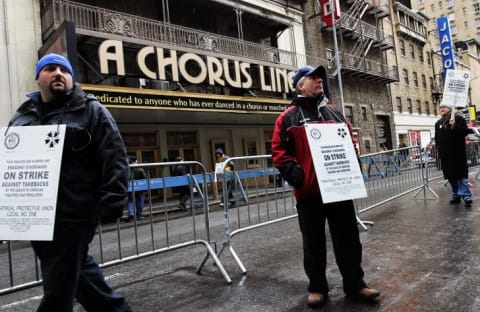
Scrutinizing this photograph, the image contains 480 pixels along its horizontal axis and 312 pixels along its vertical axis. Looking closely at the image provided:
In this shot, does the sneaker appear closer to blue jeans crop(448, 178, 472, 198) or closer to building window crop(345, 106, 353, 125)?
blue jeans crop(448, 178, 472, 198)

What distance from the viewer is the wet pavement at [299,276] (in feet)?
10.9

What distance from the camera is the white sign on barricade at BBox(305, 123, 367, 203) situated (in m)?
3.32

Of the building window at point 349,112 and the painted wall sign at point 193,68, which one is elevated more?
the painted wall sign at point 193,68

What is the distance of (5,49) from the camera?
40.7ft

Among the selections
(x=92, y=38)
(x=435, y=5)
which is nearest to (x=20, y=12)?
(x=92, y=38)

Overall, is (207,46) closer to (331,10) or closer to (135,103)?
(135,103)

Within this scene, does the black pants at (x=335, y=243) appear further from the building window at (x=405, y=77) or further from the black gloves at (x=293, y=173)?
the building window at (x=405, y=77)

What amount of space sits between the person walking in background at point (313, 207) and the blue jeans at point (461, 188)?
5.21 meters

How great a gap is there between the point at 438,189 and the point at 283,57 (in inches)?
497

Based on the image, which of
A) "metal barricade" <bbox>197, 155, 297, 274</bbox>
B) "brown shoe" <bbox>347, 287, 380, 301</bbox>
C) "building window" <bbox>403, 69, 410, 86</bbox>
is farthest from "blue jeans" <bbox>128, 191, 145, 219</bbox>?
"building window" <bbox>403, 69, 410, 86</bbox>

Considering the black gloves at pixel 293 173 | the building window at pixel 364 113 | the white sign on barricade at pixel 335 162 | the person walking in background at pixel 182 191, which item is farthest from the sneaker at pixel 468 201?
the building window at pixel 364 113

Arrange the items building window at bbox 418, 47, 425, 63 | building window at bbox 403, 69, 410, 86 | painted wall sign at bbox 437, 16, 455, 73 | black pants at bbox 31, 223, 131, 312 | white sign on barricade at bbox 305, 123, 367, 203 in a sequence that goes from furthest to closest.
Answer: building window at bbox 418, 47, 425, 63 → building window at bbox 403, 69, 410, 86 → painted wall sign at bbox 437, 16, 455, 73 → white sign on barricade at bbox 305, 123, 367, 203 → black pants at bbox 31, 223, 131, 312

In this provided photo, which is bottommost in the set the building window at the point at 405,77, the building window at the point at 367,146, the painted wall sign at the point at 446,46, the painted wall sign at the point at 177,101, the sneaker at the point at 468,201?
the sneaker at the point at 468,201

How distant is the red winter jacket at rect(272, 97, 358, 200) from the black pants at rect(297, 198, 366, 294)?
0.56ft
